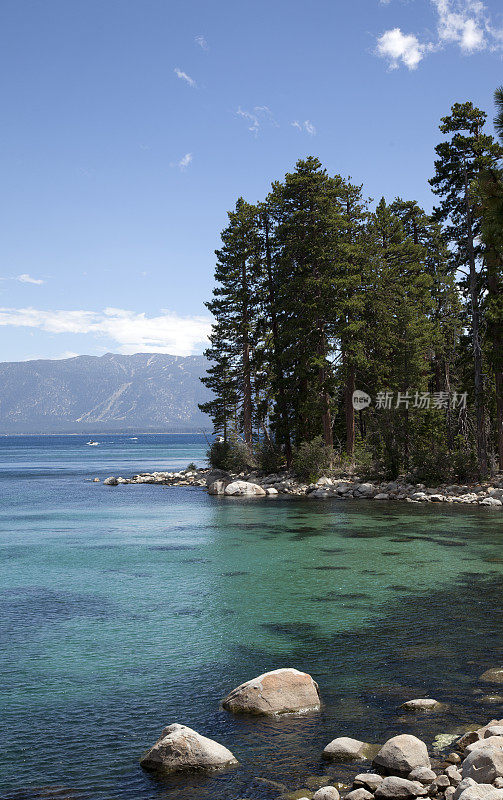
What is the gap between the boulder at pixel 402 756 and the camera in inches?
241

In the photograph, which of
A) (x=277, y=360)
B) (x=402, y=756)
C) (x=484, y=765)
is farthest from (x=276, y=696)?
(x=277, y=360)

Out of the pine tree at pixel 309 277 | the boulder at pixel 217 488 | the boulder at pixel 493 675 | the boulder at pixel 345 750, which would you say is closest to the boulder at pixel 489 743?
the boulder at pixel 345 750

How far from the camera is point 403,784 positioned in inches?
222

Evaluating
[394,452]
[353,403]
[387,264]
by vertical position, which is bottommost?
[394,452]

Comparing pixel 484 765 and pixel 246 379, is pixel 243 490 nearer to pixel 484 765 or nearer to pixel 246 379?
pixel 246 379

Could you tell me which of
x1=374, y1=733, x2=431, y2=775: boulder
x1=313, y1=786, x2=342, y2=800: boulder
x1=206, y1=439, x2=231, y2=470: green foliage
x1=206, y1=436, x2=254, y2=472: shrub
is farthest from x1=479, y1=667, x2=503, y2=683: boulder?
x1=206, y1=439, x2=231, y2=470: green foliage

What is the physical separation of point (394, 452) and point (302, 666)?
2586 centimetres

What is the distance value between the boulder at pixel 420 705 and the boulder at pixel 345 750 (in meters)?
1.26

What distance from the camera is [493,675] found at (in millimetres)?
8977

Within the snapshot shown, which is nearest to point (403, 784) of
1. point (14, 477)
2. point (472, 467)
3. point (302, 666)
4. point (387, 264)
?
point (302, 666)

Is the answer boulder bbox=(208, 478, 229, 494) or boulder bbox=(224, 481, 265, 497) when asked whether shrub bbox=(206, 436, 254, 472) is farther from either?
boulder bbox=(224, 481, 265, 497)

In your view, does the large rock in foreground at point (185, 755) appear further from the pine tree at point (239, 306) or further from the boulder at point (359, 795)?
the pine tree at point (239, 306)

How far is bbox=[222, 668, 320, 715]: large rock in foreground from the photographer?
7980mm

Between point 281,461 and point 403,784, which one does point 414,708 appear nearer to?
point 403,784
